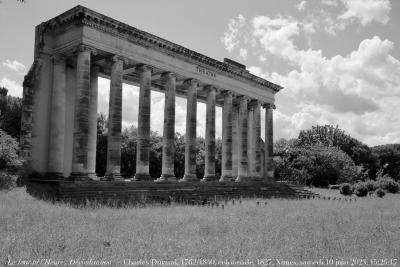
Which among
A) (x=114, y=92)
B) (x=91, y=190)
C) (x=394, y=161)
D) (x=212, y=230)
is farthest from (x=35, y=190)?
(x=394, y=161)

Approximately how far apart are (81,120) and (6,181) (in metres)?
5.96

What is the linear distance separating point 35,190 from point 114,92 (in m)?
9.14

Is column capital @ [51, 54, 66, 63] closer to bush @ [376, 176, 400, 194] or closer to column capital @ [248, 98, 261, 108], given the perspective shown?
column capital @ [248, 98, 261, 108]

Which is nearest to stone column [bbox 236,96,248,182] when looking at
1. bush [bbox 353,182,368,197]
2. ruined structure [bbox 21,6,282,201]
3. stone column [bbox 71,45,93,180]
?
ruined structure [bbox 21,6,282,201]

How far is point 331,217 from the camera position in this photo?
65.1 feet

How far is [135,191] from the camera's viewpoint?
28297 millimetres

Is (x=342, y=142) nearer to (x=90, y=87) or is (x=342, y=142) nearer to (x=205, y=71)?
(x=205, y=71)

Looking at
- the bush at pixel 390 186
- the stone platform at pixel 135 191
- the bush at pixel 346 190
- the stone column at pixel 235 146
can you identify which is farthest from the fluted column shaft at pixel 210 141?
the bush at pixel 390 186

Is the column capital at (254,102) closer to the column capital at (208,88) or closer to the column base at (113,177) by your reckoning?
the column capital at (208,88)

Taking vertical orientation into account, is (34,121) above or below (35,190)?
above

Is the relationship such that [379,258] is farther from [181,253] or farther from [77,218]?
[77,218]

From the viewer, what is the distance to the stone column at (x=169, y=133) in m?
34.6

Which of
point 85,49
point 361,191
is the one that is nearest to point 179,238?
point 85,49

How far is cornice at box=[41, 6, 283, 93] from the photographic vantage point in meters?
28.3
